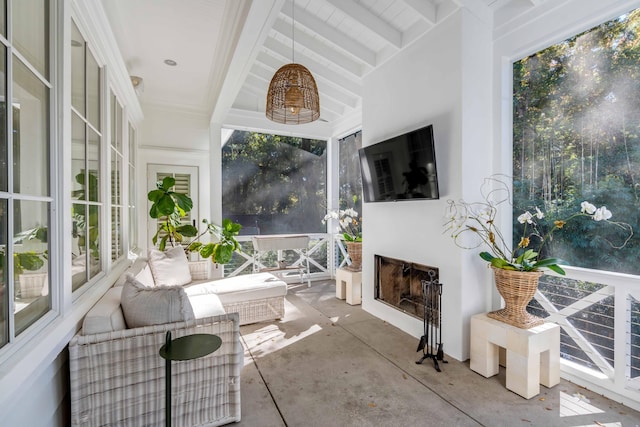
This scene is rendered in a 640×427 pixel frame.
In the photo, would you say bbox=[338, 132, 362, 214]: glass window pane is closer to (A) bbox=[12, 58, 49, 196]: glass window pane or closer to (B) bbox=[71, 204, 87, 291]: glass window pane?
(B) bbox=[71, 204, 87, 291]: glass window pane

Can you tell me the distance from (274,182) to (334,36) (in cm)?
252

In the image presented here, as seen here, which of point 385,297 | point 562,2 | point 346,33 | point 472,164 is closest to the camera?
point 562,2

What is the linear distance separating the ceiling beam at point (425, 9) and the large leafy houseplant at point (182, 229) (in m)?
3.22

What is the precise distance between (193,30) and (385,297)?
3.40 metres

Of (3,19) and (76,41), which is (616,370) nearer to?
(3,19)

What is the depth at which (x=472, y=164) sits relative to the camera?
257cm

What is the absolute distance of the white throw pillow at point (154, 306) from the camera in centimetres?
174

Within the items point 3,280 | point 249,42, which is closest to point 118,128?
point 249,42

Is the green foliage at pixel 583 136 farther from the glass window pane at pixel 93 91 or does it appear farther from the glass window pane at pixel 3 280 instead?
the glass window pane at pixel 93 91

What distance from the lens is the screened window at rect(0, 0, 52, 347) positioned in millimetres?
1076

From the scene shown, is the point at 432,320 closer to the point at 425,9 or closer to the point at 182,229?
the point at 425,9

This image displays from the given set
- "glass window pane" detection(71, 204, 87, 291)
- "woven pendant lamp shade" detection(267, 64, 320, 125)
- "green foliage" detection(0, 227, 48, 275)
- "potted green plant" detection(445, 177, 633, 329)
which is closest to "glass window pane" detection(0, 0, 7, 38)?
"green foliage" detection(0, 227, 48, 275)

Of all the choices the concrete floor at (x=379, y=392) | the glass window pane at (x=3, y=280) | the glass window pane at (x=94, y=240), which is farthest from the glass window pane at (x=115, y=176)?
the glass window pane at (x=3, y=280)

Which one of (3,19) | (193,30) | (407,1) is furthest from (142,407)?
(407,1)
